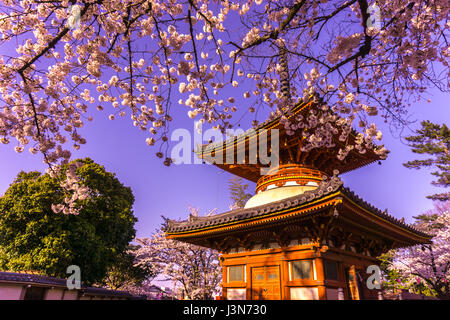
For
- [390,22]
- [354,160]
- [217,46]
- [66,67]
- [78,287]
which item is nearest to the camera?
[390,22]

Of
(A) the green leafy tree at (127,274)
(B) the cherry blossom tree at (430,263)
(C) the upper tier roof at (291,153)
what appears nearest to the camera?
(C) the upper tier roof at (291,153)

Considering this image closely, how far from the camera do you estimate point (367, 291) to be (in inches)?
326

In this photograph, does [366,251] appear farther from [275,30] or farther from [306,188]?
[275,30]

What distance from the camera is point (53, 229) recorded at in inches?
653

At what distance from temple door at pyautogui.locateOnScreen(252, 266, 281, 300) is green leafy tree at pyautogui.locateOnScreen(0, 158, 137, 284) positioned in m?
12.0

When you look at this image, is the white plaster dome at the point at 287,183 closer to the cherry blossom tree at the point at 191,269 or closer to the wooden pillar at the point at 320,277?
the wooden pillar at the point at 320,277

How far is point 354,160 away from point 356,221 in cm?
342

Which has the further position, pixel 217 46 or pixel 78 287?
pixel 78 287

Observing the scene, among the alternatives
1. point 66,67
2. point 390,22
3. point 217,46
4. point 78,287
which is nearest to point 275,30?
point 217,46

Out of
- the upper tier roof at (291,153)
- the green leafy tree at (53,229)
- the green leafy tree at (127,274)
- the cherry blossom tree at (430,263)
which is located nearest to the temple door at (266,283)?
the upper tier roof at (291,153)

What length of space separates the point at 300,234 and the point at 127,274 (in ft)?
70.4

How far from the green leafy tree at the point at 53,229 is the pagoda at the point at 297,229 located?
10.3m

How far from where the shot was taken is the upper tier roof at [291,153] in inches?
344

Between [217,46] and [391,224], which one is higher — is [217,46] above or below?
above
